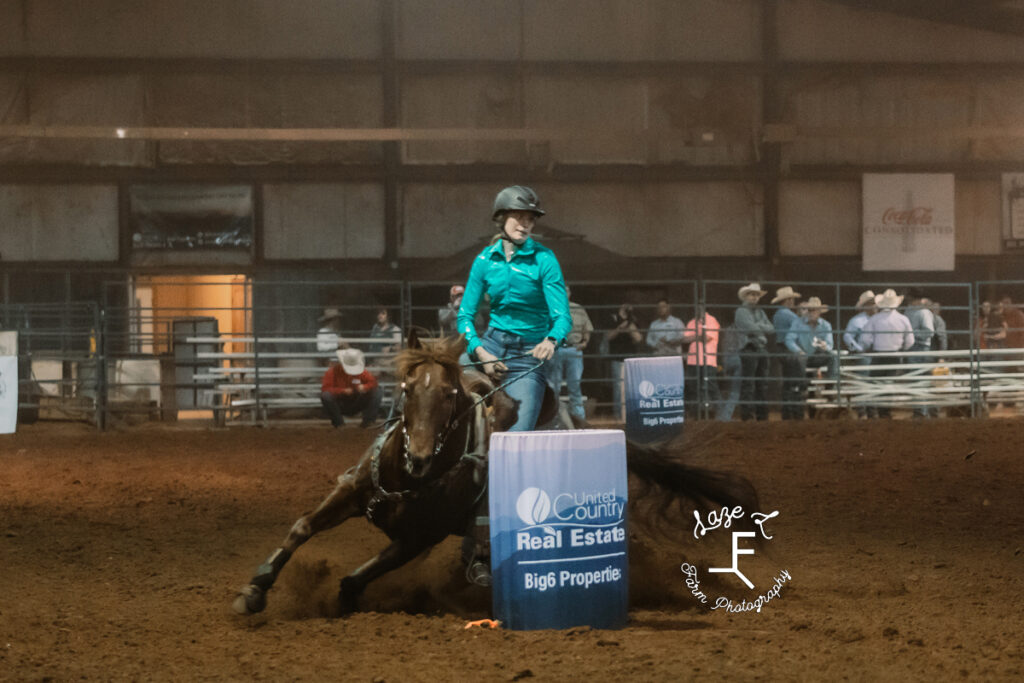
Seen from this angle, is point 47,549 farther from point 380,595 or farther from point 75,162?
point 75,162

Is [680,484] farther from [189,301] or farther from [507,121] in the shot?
[189,301]

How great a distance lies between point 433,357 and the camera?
4.97m

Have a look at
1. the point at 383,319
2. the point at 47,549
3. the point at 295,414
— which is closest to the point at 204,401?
the point at 295,414

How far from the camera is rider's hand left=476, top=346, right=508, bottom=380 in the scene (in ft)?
17.5

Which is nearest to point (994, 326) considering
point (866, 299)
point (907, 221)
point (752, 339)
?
point (907, 221)

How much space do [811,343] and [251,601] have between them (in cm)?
1231

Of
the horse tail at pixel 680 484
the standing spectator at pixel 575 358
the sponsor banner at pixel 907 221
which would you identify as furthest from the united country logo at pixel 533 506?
the sponsor banner at pixel 907 221

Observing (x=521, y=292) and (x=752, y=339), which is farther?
(x=752, y=339)

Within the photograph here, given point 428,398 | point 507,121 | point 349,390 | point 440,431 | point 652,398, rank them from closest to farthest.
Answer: point 428,398 < point 440,431 < point 652,398 < point 349,390 < point 507,121

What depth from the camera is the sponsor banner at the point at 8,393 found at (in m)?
14.1

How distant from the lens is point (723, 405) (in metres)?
15.8

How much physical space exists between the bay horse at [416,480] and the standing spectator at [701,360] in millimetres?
9807

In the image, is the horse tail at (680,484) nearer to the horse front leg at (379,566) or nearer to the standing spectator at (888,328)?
the horse front leg at (379,566)

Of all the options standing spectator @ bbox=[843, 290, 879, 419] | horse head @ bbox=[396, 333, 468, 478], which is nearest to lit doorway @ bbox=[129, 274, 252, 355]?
standing spectator @ bbox=[843, 290, 879, 419]
